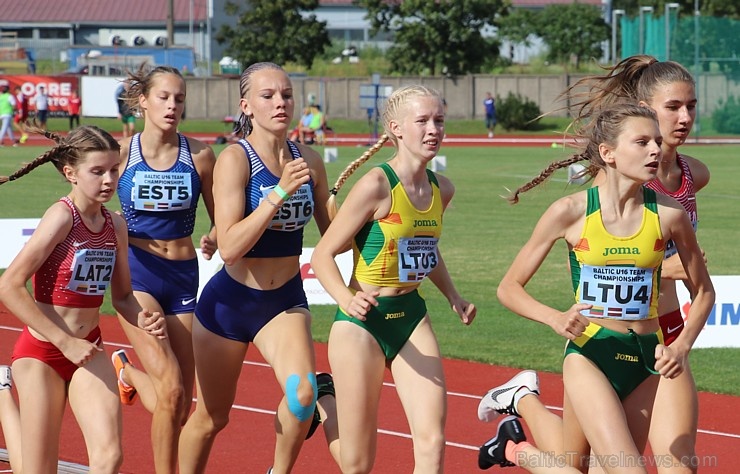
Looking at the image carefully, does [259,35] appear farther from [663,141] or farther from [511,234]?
[663,141]

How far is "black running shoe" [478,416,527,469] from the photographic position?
5953mm

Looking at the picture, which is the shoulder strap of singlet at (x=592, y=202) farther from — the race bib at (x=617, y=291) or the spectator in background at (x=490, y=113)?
the spectator in background at (x=490, y=113)

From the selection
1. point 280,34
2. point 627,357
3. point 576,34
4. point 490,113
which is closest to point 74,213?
point 627,357

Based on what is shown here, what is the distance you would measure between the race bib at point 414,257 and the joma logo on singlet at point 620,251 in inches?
37.1

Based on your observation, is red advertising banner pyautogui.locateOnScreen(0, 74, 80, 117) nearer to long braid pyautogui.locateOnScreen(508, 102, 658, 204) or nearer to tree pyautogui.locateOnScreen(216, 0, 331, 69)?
tree pyautogui.locateOnScreen(216, 0, 331, 69)

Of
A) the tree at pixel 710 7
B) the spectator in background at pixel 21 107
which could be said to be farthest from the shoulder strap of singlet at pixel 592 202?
the tree at pixel 710 7

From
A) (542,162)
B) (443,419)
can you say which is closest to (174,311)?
(443,419)

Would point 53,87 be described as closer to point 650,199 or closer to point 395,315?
point 395,315

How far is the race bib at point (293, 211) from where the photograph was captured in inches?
236

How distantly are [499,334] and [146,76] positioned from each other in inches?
220

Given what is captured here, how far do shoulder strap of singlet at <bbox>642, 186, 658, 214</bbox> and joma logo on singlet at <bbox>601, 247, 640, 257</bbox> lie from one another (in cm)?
22

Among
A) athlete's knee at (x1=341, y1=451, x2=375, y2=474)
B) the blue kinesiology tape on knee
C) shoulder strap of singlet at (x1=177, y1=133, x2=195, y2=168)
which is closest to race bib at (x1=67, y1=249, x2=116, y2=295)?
the blue kinesiology tape on knee

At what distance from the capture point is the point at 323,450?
764 cm

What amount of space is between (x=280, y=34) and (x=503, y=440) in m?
57.9
